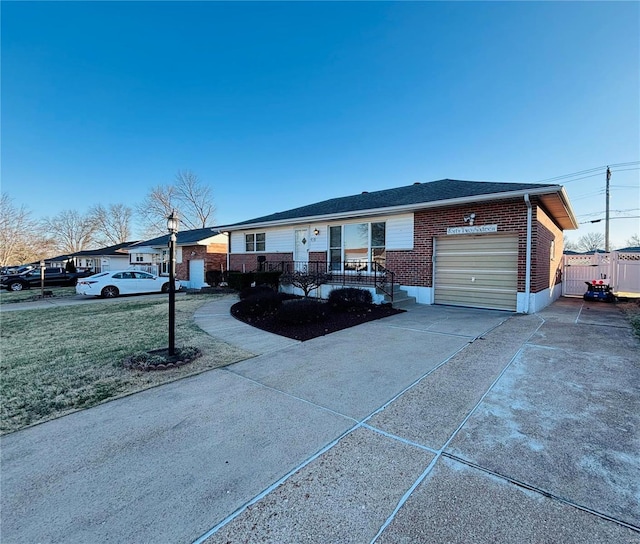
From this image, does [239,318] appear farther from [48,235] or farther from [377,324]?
[48,235]

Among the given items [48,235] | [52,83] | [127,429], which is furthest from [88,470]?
[48,235]

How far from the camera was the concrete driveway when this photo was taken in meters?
1.69

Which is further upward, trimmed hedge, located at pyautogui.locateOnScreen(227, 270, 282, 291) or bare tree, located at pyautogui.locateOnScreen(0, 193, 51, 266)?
bare tree, located at pyautogui.locateOnScreen(0, 193, 51, 266)

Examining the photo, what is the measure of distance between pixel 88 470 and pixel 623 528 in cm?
349

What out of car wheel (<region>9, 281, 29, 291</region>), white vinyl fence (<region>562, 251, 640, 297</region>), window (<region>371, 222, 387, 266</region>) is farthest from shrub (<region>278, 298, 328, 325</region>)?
car wheel (<region>9, 281, 29, 291</region>)

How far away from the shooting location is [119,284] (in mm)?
15062

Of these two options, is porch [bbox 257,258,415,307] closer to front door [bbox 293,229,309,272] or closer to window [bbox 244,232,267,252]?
front door [bbox 293,229,309,272]

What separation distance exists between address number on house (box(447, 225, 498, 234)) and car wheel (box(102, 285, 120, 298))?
51.6 ft

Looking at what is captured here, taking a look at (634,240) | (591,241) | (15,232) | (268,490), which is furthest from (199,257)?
(591,241)

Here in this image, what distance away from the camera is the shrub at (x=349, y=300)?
8.48 metres

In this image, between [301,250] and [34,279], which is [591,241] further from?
[34,279]

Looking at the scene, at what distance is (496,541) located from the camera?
5.10ft

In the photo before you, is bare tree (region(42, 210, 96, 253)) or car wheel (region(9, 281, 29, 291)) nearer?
car wheel (region(9, 281, 29, 291))

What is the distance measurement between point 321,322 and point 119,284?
12973mm
